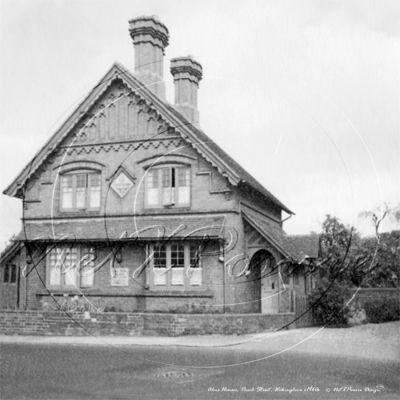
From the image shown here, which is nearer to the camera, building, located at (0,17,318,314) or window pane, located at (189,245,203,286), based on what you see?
building, located at (0,17,318,314)

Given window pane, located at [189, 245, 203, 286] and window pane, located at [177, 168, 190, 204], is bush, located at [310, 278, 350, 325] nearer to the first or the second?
window pane, located at [189, 245, 203, 286]

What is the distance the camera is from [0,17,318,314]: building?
24312 millimetres

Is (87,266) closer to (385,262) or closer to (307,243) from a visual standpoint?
(307,243)

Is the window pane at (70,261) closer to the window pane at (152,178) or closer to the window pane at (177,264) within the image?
the window pane at (177,264)

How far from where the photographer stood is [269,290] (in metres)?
26.5

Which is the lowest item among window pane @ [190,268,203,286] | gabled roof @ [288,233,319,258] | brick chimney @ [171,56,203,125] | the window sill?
the window sill

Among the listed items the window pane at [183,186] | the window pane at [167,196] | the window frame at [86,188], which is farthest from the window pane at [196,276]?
the window frame at [86,188]

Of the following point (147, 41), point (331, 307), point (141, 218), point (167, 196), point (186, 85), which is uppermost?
point (147, 41)

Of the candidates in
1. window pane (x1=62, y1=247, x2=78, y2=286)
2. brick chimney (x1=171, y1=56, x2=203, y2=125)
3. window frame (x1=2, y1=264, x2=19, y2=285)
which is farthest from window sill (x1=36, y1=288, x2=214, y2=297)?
brick chimney (x1=171, y1=56, x2=203, y2=125)

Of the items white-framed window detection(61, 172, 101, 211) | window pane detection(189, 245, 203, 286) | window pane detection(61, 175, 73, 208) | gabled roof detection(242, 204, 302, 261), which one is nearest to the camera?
gabled roof detection(242, 204, 302, 261)

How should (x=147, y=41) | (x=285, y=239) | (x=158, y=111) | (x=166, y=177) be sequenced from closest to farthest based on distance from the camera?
1. (x=158, y=111)
2. (x=166, y=177)
3. (x=147, y=41)
4. (x=285, y=239)

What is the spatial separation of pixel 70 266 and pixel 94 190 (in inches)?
134

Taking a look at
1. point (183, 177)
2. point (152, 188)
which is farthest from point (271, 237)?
point (152, 188)

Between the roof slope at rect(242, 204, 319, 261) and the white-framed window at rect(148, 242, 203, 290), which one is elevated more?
the roof slope at rect(242, 204, 319, 261)
